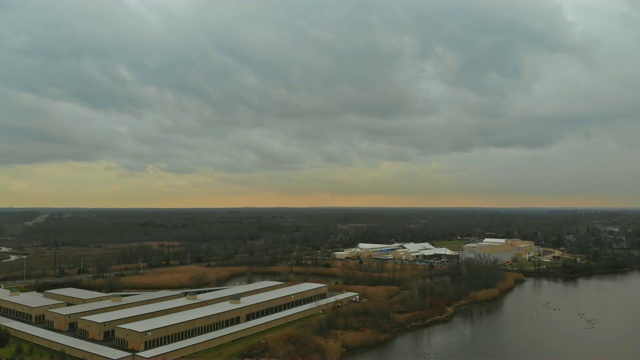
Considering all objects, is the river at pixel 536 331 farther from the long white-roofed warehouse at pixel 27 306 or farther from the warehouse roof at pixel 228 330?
the long white-roofed warehouse at pixel 27 306

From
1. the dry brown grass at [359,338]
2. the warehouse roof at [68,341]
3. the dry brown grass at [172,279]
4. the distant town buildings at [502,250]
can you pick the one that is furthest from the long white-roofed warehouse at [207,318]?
the distant town buildings at [502,250]

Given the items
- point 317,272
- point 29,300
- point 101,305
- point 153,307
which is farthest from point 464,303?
point 29,300

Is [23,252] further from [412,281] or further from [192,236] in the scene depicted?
[412,281]

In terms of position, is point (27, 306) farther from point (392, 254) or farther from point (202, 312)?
point (392, 254)

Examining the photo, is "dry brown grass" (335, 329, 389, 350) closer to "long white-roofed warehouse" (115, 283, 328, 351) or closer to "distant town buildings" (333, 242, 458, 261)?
"long white-roofed warehouse" (115, 283, 328, 351)

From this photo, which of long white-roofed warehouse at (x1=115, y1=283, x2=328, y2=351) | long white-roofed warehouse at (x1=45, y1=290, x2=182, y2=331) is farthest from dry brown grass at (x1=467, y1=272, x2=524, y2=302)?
long white-roofed warehouse at (x1=45, y1=290, x2=182, y2=331)

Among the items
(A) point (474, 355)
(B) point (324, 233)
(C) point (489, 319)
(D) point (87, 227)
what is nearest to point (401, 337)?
(A) point (474, 355)

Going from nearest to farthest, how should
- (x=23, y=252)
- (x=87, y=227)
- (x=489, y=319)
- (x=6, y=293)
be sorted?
(x=489, y=319)
(x=6, y=293)
(x=23, y=252)
(x=87, y=227)
